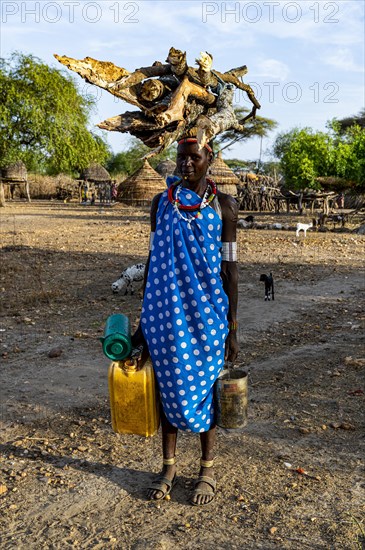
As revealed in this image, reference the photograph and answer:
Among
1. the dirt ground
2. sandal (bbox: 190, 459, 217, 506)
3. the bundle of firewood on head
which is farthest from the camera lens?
the bundle of firewood on head

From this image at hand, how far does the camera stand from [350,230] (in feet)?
55.9

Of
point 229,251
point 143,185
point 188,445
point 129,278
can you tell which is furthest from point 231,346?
point 143,185

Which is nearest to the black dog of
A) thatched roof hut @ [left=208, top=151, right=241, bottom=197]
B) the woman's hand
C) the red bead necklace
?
the woman's hand

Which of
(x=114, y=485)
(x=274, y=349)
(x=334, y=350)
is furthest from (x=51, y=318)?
(x=114, y=485)

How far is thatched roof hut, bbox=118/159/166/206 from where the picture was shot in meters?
23.8

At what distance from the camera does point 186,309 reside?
8.36 ft

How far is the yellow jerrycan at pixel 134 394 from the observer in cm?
258

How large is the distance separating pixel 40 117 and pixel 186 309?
25015 mm

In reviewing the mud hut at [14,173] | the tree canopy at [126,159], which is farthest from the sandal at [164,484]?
the tree canopy at [126,159]

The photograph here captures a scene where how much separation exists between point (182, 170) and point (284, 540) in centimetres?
170

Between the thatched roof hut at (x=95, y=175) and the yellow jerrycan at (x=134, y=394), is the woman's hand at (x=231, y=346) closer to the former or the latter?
the yellow jerrycan at (x=134, y=394)

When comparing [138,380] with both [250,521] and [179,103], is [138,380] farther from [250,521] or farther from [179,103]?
[179,103]

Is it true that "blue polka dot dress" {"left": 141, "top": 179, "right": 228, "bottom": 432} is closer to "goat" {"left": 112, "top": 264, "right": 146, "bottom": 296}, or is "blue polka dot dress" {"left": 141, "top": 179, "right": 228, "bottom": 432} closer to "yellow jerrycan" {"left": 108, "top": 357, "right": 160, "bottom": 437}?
"yellow jerrycan" {"left": 108, "top": 357, "right": 160, "bottom": 437}

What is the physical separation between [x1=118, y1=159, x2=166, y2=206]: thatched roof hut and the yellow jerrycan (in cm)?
2107
